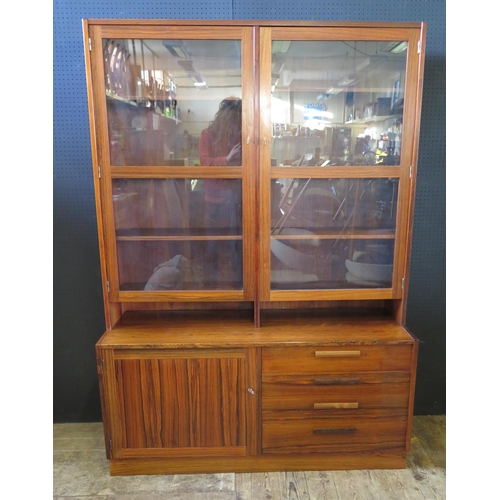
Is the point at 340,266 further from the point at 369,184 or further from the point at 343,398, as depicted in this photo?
the point at 343,398

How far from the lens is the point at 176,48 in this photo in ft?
5.86

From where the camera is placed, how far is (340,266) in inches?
79.7

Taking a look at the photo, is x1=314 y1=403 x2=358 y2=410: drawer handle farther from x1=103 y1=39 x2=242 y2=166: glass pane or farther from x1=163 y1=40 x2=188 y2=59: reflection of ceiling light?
x1=163 y1=40 x2=188 y2=59: reflection of ceiling light

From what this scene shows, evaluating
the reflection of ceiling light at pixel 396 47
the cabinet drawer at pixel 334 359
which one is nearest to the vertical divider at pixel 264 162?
the cabinet drawer at pixel 334 359

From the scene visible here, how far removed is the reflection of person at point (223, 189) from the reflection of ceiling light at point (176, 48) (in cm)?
27

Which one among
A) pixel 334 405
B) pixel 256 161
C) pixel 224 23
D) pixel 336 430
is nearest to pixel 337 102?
pixel 256 161

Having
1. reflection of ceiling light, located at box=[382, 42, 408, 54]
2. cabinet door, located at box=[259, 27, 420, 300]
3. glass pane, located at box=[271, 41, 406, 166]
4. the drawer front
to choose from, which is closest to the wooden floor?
the drawer front

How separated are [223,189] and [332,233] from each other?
0.58 meters

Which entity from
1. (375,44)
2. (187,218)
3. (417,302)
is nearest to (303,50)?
(375,44)

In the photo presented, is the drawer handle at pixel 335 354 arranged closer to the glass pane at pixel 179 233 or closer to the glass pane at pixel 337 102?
the glass pane at pixel 179 233

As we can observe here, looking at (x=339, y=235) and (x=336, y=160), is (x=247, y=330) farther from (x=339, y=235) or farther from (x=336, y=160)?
(x=336, y=160)

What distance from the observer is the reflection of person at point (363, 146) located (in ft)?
6.21

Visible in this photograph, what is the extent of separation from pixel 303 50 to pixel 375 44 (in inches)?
12.4

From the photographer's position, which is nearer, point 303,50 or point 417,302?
point 303,50
